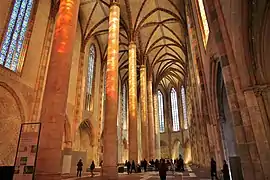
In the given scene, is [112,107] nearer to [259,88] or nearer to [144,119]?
[259,88]

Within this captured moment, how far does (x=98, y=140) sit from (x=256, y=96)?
17.3 m

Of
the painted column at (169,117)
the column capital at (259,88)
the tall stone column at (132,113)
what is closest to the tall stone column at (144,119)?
the tall stone column at (132,113)

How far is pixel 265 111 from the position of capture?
5.18 meters

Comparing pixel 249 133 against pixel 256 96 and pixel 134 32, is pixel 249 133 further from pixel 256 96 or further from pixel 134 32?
pixel 134 32

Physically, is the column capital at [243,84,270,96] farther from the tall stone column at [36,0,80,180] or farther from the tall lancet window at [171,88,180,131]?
the tall lancet window at [171,88,180,131]

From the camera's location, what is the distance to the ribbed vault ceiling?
18.4 m

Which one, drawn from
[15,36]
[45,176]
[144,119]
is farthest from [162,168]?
[144,119]

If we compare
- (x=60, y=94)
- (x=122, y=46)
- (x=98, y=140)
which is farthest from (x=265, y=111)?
(x=122, y=46)

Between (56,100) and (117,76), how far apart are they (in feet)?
20.0

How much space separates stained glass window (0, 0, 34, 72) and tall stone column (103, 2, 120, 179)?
5.84 meters

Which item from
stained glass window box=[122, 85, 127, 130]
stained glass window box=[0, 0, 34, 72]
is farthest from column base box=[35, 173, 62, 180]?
stained glass window box=[122, 85, 127, 130]

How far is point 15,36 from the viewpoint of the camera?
12.1 m

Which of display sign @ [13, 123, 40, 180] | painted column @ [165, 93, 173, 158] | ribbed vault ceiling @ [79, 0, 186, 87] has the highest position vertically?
ribbed vault ceiling @ [79, 0, 186, 87]

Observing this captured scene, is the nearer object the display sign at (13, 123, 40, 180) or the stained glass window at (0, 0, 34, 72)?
the display sign at (13, 123, 40, 180)
